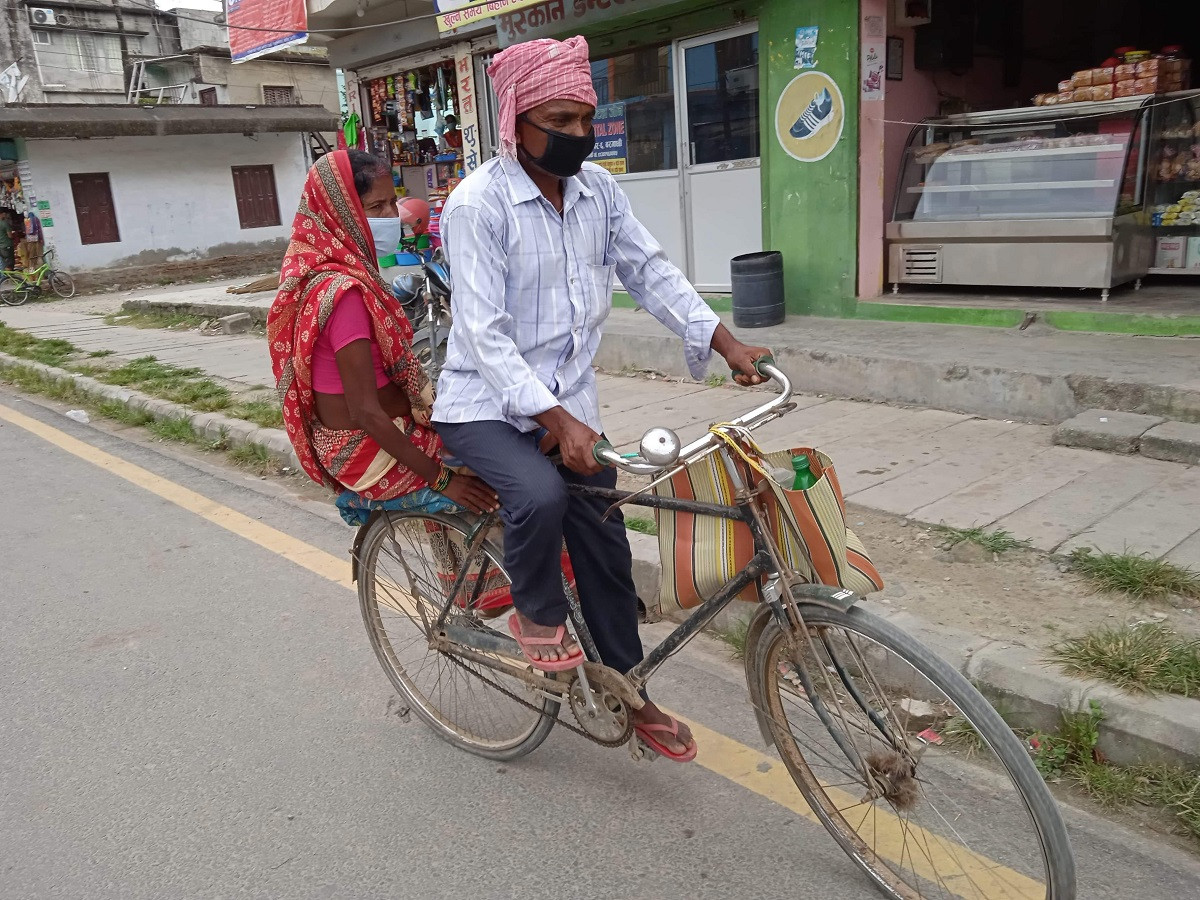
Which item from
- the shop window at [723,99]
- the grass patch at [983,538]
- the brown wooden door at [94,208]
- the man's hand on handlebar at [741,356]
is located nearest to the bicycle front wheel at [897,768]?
the man's hand on handlebar at [741,356]

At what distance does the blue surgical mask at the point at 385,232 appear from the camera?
284 cm

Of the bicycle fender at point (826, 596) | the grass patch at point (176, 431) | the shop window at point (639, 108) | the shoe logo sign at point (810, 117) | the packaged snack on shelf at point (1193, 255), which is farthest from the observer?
the shop window at point (639, 108)

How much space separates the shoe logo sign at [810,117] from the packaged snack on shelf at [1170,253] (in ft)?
7.64

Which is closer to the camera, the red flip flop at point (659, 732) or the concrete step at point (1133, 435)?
the red flip flop at point (659, 732)

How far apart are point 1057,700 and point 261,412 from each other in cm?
565

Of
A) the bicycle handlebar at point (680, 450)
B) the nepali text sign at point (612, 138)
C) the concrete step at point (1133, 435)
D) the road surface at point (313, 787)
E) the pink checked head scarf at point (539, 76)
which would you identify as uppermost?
the nepali text sign at point (612, 138)

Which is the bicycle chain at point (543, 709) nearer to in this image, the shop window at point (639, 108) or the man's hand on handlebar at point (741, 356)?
the man's hand on handlebar at point (741, 356)

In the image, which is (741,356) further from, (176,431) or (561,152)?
(176,431)

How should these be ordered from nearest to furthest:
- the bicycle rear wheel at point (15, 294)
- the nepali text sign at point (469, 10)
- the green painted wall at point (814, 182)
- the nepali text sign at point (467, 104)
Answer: the green painted wall at point (814, 182) → the nepali text sign at point (469, 10) → the nepali text sign at point (467, 104) → the bicycle rear wheel at point (15, 294)

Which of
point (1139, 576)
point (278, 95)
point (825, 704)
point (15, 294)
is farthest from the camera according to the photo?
point (278, 95)

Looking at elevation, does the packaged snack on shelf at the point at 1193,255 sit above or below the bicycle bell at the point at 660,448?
below

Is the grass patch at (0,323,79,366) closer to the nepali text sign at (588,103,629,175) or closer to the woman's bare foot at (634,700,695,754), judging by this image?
the nepali text sign at (588,103,629,175)

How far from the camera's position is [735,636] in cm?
340

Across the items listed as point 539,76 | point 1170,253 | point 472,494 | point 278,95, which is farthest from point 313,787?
point 278,95
